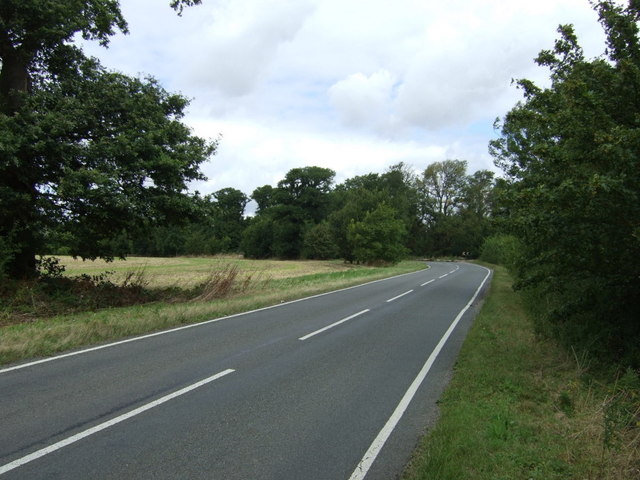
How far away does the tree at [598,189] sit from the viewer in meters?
5.16

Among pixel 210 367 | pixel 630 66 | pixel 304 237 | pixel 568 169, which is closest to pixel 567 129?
pixel 568 169

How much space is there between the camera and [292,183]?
285 feet

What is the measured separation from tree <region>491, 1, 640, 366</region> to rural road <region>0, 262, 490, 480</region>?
2721 millimetres

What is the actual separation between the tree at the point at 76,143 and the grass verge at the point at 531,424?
1054cm

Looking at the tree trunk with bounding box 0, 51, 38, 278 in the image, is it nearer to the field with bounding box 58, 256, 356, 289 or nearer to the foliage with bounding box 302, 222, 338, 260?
the field with bounding box 58, 256, 356, 289

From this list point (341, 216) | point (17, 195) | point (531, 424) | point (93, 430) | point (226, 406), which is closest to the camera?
point (93, 430)

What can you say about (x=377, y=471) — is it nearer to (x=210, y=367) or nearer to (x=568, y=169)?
(x=210, y=367)

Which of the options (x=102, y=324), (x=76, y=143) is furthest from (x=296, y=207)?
(x=102, y=324)

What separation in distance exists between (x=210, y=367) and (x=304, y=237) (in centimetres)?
7020

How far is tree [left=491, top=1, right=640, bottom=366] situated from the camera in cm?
516

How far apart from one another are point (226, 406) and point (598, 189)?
5.24 m

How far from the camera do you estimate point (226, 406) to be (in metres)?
5.15

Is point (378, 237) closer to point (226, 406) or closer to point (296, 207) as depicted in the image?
point (296, 207)

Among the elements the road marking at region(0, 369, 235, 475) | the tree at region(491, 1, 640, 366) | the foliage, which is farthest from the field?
the foliage
